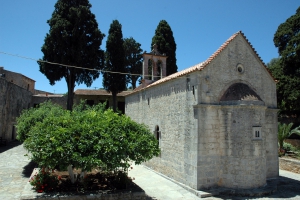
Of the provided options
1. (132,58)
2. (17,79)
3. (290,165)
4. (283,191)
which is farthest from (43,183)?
(132,58)

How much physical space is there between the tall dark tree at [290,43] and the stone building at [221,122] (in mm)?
10532

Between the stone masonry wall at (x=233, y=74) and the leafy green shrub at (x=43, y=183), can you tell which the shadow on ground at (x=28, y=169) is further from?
the stone masonry wall at (x=233, y=74)

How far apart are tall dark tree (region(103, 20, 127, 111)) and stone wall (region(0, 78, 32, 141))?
30.2ft

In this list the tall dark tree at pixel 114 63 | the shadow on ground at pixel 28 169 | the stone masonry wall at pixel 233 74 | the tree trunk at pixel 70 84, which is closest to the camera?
the stone masonry wall at pixel 233 74

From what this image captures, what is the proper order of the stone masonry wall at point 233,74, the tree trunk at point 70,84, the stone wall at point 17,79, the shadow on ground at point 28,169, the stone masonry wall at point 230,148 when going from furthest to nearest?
the stone wall at point 17,79, the tree trunk at point 70,84, the shadow on ground at point 28,169, the stone masonry wall at point 233,74, the stone masonry wall at point 230,148

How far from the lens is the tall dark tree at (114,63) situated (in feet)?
84.5

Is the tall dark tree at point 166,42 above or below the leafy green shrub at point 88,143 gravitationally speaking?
above

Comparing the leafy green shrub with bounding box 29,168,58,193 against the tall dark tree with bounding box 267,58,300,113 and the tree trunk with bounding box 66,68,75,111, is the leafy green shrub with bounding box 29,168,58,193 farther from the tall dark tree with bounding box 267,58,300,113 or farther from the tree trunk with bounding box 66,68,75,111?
the tall dark tree with bounding box 267,58,300,113

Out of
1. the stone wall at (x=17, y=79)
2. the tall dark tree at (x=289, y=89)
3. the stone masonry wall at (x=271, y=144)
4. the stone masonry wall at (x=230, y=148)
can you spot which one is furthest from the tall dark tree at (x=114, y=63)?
the stone masonry wall at (x=230, y=148)

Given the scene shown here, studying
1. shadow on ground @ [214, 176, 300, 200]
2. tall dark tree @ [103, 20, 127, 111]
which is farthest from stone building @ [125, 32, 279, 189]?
tall dark tree @ [103, 20, 127, 111]

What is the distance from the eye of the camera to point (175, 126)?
11484 mm

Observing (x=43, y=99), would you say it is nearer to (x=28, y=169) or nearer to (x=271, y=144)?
(x=28, y=169)

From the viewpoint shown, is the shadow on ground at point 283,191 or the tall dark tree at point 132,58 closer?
the shadow on ground at point 283,191

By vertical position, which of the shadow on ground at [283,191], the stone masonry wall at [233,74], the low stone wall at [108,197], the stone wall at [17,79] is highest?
→ the stone wall at [17,79]
